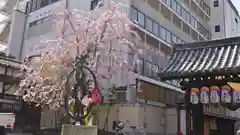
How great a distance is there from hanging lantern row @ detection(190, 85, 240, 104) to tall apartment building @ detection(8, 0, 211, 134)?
1511 centimetres

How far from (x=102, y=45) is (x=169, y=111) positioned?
18.9 m

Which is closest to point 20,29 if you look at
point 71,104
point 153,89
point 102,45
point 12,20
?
point 12,20

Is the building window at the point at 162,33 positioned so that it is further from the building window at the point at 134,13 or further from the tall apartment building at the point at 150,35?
the building window at the point at 134,13

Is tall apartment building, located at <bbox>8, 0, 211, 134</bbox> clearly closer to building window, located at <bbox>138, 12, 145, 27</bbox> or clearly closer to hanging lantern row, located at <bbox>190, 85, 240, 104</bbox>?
building window, located at <bbox>138, 12, 145, 27</bbox>

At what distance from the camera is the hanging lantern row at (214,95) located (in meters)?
8.68

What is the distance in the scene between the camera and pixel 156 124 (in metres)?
26.7

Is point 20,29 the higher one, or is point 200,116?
point 20,29

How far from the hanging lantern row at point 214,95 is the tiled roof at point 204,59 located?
0.76 metres

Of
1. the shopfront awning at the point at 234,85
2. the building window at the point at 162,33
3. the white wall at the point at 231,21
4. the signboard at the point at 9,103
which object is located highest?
the white wall at the point at 231,21

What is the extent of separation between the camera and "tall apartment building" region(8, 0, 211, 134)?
25344mm

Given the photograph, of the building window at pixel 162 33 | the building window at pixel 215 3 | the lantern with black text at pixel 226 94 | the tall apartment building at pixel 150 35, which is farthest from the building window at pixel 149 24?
the building window at pixel 215 3

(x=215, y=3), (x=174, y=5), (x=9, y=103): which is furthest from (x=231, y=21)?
(x=9, y=103)

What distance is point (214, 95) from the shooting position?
8852mm

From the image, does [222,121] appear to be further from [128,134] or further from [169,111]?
[169,111]
